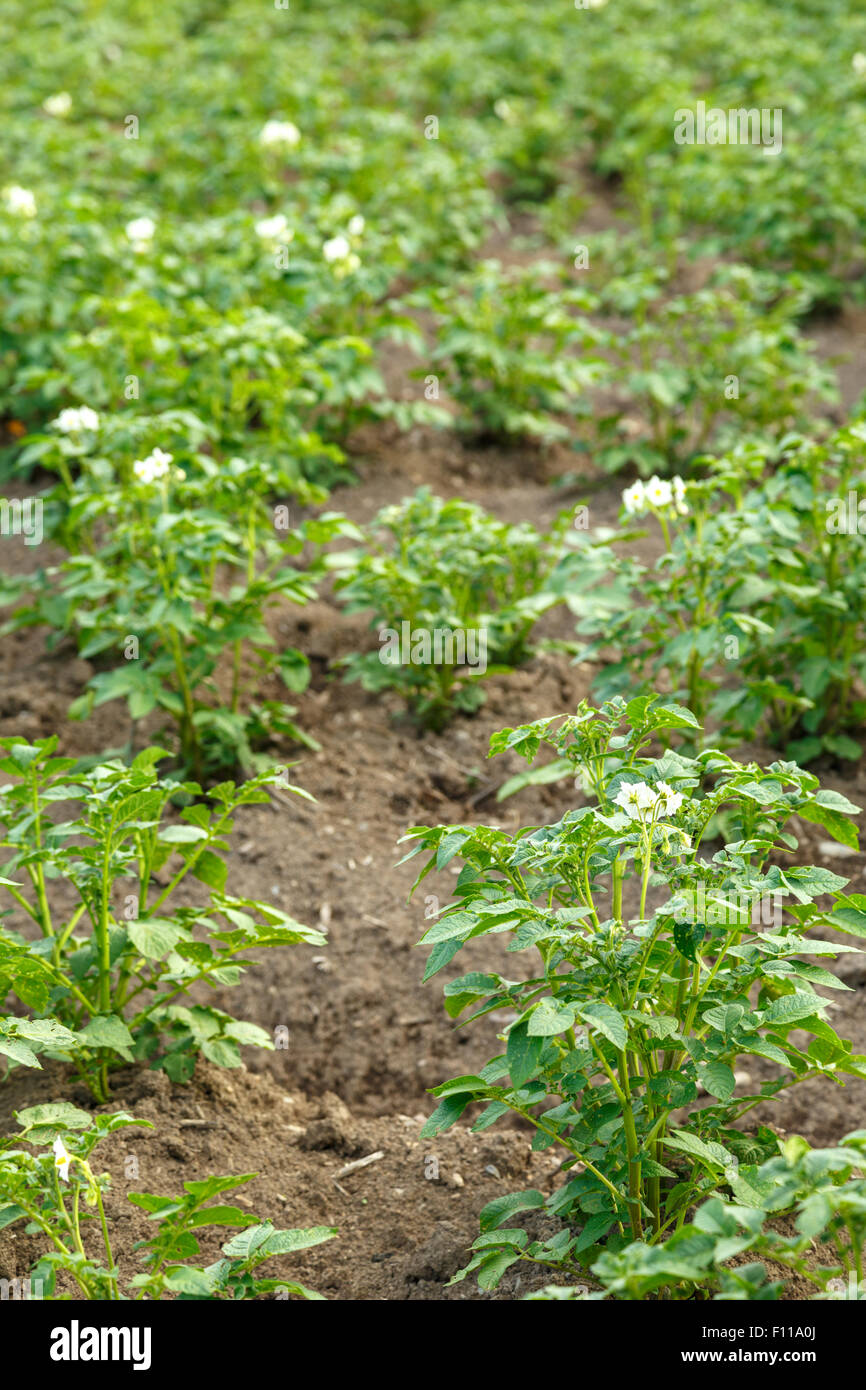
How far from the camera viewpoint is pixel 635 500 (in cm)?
333

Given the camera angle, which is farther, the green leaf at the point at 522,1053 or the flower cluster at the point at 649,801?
the flower cluster at the point at 649,801

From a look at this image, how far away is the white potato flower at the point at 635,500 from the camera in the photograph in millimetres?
3297

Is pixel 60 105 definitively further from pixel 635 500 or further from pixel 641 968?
pixel 641 968

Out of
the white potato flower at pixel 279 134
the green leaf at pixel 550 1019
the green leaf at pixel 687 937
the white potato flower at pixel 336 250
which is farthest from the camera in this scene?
the white potato flower at pixel 279 134

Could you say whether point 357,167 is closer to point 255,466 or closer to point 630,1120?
point 255,466

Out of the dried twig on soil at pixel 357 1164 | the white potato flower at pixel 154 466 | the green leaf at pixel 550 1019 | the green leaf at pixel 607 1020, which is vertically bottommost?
the dried twig on soil at pixel 357 1164

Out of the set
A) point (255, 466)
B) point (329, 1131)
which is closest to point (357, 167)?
point (255, 466)

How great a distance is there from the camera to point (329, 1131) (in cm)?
287

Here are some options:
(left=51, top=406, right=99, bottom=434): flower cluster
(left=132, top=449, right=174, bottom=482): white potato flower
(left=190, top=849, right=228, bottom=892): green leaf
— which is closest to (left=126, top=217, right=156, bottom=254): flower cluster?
(left=51, top=406, right=99, bottom=434): flower cluster

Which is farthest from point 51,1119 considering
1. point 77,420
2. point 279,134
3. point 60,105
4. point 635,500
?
point 60,105

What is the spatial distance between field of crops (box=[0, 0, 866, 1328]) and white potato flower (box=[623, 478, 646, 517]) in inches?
0.5

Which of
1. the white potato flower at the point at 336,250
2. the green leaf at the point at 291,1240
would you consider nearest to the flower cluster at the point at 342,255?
the white potato flower at the point at 336,250

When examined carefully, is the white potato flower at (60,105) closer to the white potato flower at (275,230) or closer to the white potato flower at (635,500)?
the white potato flower at (275,230)

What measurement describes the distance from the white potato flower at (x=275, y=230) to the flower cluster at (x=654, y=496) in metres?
2.51
